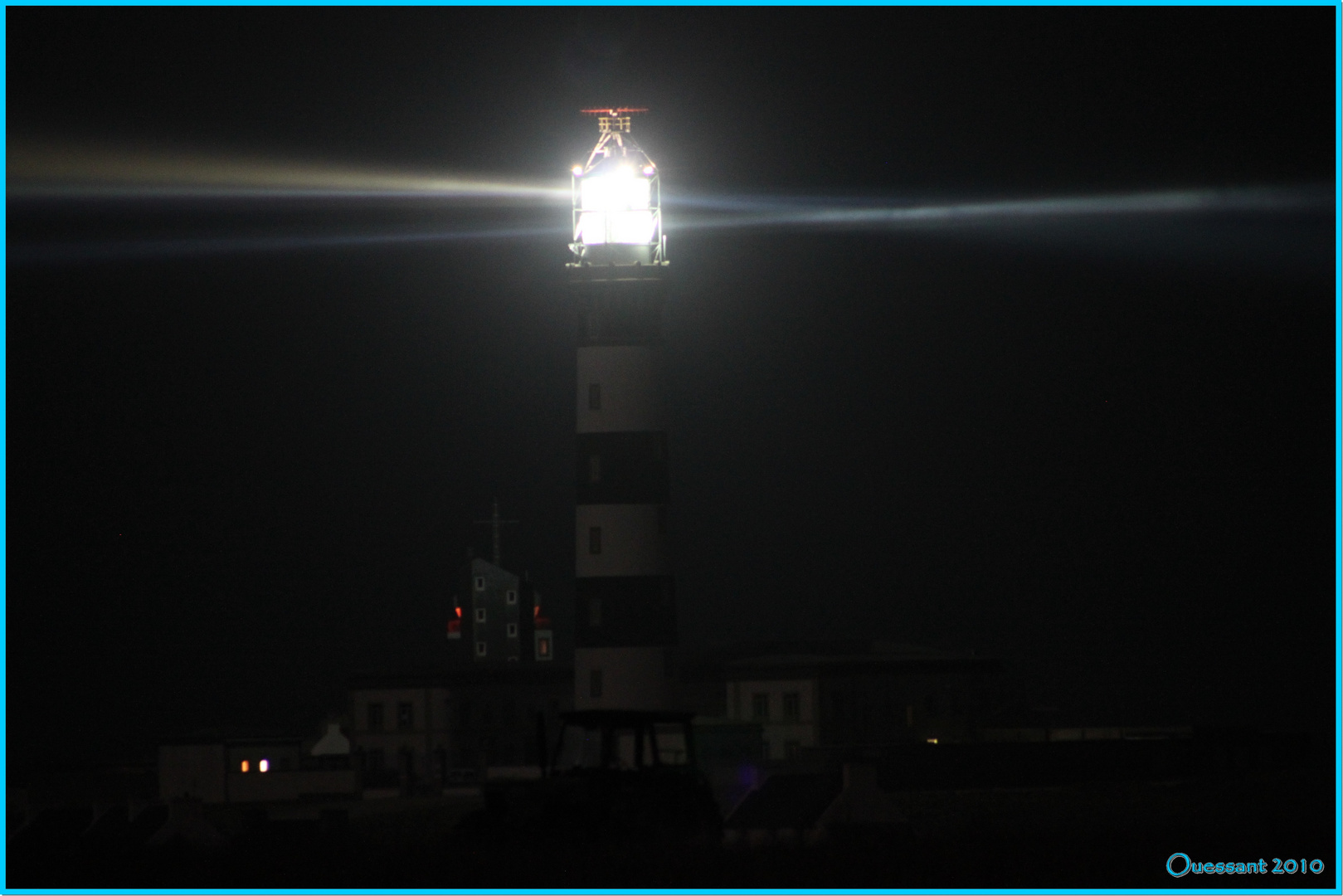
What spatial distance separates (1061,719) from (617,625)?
34139 millimetres

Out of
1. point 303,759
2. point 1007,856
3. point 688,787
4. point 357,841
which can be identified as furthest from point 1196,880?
point 303,759

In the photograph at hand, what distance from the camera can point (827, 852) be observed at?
34.3 meters

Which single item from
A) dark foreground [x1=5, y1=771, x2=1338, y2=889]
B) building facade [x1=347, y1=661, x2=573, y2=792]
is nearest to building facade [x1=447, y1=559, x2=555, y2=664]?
building facade [x1=347, y1=661, x2=573, y2=792]

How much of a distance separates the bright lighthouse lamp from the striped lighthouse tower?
0.08 ft

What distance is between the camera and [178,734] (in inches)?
2633

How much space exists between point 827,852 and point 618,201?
690 inches

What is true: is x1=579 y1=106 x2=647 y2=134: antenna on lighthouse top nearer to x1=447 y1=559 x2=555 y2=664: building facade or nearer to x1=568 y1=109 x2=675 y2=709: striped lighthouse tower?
x1=568 y1=109 x2=675 y2=709: striped lighthouse tower

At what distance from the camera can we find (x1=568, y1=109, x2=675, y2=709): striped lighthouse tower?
45.2 m

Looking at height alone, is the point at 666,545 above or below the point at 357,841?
above

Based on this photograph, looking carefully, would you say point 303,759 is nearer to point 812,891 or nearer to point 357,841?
point 357,841

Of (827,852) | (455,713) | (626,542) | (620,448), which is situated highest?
(620,448)

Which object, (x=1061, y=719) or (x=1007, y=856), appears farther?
(x=1061, y=719)

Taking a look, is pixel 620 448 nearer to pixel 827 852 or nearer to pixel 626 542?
pixel 626 542

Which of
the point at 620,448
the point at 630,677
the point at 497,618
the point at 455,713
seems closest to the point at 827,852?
the point at 630,677
